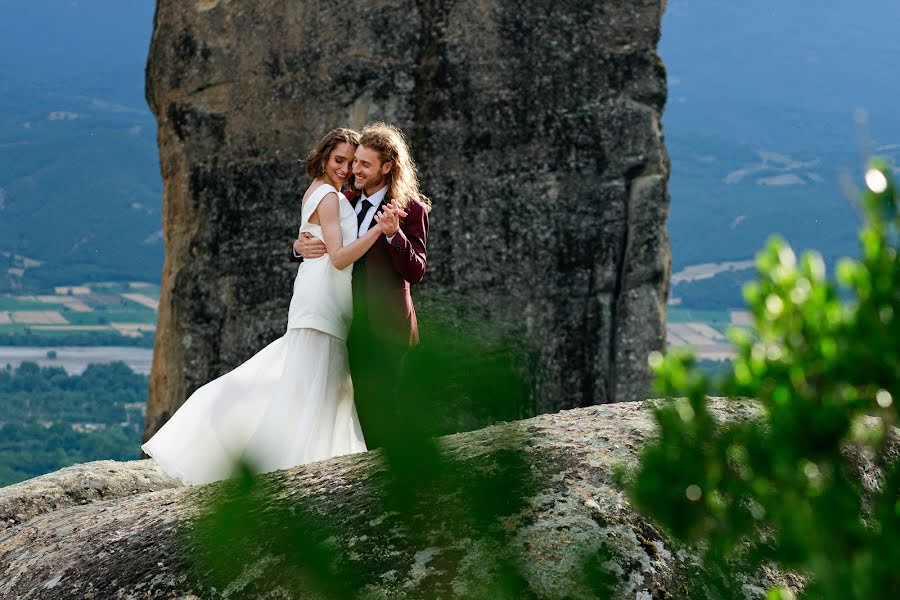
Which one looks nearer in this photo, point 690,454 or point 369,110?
point 690,454

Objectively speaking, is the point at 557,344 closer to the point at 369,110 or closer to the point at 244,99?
the point at 369,110

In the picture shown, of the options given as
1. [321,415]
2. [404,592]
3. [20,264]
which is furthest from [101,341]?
[404,592]

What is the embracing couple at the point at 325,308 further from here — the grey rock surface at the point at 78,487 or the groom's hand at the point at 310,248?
the grey rock surface at the point at 78,487

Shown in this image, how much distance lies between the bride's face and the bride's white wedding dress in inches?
4.8

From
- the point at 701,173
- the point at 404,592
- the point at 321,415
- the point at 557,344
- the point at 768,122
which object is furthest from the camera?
the point at 768,122

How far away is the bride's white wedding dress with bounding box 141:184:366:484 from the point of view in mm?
6551

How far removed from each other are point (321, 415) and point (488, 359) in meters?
5.04

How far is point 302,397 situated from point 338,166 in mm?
1204

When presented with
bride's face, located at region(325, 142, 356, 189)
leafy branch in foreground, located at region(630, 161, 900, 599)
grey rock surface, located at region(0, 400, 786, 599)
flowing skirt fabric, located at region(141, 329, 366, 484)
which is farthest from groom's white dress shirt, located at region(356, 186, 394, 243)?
leafy branch in foreground, located at region(630, 161, 900, 599)

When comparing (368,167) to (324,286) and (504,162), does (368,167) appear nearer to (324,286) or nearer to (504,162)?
(324,286)

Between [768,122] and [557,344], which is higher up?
[557,344]

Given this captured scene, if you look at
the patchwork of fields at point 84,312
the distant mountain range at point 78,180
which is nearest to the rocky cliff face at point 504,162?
the patchwork of fields at point 84,312

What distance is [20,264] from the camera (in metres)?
78.8

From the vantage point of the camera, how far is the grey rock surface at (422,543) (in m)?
2.81
